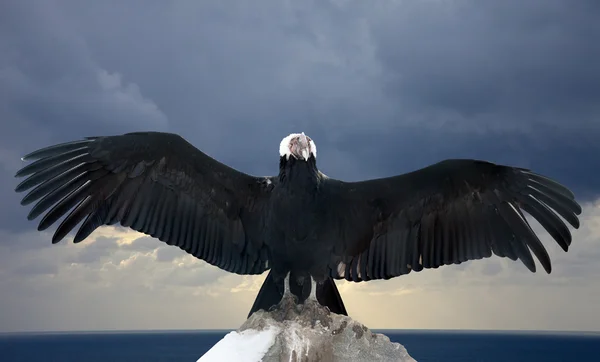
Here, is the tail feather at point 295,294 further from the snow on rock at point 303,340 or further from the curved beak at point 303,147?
the curved beak at point 303,147

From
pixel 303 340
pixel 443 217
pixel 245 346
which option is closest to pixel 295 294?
pixel 303 340

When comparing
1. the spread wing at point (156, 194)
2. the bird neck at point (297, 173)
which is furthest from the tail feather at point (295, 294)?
the bird neck at point (297, 173)

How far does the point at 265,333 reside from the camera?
668cm

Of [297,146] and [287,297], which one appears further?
[287,297]

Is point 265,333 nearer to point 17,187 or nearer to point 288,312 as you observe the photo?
point 288,312

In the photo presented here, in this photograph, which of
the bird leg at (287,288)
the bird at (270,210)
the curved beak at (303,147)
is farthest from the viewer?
the bird at (270,210)

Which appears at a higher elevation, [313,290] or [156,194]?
[156,194]

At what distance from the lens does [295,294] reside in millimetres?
6922

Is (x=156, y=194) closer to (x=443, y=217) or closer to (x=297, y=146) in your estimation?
(x=297, y=146)

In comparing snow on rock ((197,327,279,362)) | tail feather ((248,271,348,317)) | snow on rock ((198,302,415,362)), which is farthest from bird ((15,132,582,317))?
snow on rock ((197,327,279,362))

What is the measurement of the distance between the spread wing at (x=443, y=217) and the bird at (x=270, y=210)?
0.04ft

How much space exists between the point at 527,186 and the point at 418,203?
1205 millimetres

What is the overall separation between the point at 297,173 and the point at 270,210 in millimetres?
549

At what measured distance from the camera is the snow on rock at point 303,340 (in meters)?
6.55
